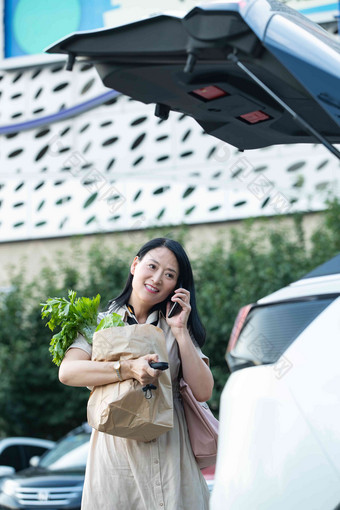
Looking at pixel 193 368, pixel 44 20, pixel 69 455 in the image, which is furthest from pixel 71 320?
pixel 44 20

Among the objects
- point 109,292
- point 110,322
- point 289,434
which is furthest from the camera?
point 109,292

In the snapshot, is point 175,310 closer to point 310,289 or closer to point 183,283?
point 183,283

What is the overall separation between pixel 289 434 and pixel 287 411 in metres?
0.07

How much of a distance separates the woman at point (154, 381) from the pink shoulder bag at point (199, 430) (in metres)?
0.03

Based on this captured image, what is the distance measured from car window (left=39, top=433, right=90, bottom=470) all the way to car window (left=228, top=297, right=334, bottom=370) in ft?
21.2

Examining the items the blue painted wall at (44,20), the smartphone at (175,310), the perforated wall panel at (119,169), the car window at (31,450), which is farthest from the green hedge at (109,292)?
the smartphone at (175,310)

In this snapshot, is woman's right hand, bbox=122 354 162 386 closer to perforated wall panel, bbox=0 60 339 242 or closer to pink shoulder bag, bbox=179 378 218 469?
pink shoulder bag, bbox=179 378 218 469

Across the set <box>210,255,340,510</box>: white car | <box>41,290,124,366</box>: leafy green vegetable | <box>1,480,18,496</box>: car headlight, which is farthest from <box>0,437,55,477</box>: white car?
<box>210,255,340,510</box>: white car

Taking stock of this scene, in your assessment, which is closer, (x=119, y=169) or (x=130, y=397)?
(x=130, y=397)

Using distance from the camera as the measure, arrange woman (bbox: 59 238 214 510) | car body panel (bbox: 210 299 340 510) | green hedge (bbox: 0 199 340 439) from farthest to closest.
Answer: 1. green hedge (bbox: 0 199 340 439)
2. woman (bbox: 59 238 214 510)
3. car body panel (bbox: 210 299 340 510)

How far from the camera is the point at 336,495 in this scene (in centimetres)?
225

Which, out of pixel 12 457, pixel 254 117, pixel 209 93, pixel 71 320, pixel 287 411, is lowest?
pixel 12 457

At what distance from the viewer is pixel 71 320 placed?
3.03 meters

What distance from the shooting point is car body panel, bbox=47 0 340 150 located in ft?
7.79
